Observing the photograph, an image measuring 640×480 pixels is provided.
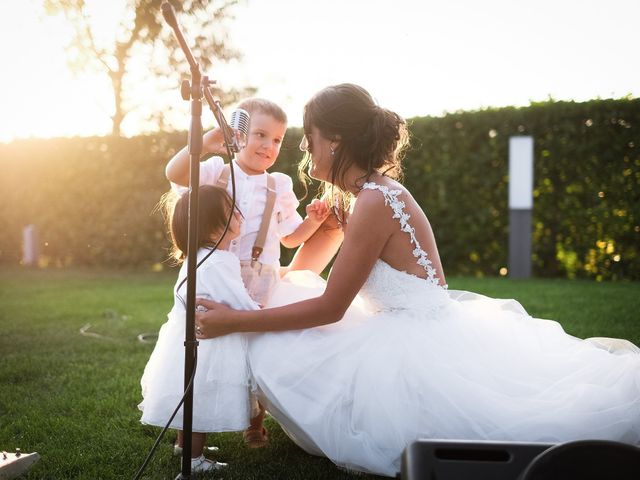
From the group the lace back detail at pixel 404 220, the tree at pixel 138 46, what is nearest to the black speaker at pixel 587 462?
the lace back detail at pixel 404 220

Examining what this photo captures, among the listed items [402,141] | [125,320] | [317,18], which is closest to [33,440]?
[402,141]

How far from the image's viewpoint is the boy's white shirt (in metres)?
3.13

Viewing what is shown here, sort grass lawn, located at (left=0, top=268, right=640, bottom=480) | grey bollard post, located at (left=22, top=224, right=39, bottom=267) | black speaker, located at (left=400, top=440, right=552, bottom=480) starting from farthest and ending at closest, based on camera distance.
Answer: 1. grey bollard post, located at (left=22, top=224, right=39, bottom=267)
2. grass lawn, located at (left=0, top=268, right=640, bottom=480)
3. black speaker, located at (left=400, top=440, right=552, bottom=480)

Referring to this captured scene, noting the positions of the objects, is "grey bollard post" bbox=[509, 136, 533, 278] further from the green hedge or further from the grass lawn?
the grass lawn

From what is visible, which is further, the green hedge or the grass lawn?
the green hedge

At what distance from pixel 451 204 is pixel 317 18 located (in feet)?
13.8

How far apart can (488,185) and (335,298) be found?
263 inches

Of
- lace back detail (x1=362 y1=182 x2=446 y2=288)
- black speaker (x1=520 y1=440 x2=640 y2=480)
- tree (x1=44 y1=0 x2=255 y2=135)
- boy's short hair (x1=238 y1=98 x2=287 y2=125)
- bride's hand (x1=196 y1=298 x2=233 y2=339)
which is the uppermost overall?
tree (x1=44 y1=0 x2=255 y2=135)

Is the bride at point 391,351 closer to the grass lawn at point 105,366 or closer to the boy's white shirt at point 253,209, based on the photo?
the grass lawn at point 105,366

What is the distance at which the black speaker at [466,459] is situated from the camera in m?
1.46

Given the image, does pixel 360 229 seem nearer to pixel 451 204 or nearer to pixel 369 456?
pixel 369 456

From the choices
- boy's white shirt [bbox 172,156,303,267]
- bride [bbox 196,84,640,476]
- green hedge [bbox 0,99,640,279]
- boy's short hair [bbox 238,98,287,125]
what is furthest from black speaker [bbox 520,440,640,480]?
green hedge [bbox 0,99,640,279]

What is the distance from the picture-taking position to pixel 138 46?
1236 cm

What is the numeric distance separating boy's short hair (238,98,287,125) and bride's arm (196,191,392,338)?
3.10ft
